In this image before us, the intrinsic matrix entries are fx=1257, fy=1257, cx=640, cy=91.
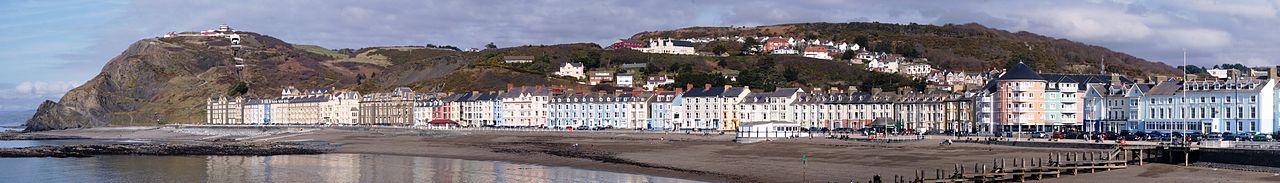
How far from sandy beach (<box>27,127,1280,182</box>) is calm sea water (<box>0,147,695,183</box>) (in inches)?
92.0

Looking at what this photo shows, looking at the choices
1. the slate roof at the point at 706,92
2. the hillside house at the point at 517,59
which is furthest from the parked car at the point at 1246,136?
the hillside house at the point at 517,59

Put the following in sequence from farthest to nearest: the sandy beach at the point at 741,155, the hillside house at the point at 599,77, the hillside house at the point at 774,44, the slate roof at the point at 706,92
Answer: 1. the hillside house at the point at 774,44
2. the hillside house at the point at 599,77
3. the slate roof at the point at 706,92
4. the sandy beach at the point at 741,155

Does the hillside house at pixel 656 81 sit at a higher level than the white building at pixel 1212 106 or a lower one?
higher

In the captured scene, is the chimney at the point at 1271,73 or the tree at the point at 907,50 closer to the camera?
the chimney at the point at 1271,73

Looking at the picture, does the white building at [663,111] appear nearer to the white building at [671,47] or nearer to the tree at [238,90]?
the tree at [238,90]

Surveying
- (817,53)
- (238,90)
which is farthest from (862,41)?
(238,90)

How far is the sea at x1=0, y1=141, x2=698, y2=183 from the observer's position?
1608 inches

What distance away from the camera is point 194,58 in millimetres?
183375

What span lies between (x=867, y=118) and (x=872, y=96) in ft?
6.53

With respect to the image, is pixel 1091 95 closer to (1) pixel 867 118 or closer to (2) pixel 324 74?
(1) pixel 867 118

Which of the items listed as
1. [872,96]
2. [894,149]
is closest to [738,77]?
[872,96]

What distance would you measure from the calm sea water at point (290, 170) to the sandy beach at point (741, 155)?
7.67 feet

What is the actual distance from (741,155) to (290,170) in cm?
1725

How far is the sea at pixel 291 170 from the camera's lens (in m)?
40.8
